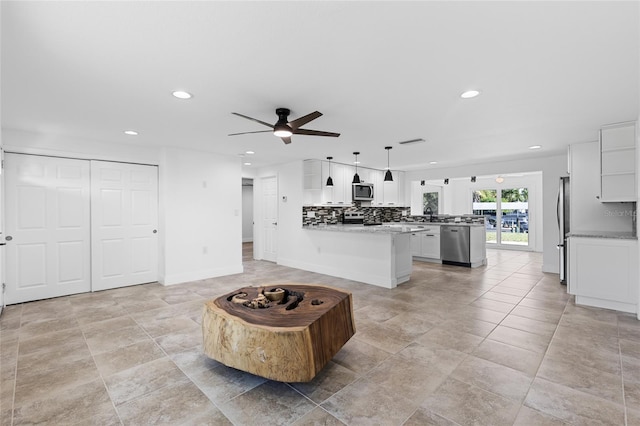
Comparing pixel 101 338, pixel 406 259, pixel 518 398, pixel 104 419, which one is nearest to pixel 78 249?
pixel 101 338

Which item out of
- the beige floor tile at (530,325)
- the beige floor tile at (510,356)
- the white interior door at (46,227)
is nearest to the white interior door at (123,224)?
the white interior door at (46,227)

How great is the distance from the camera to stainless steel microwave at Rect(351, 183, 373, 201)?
7059 millimetres

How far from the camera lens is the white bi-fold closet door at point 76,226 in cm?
412

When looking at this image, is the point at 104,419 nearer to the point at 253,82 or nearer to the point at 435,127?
the point at 253,82

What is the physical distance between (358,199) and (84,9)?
5.93 metres

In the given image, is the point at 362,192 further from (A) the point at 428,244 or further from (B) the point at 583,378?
(B) the point at 583,378

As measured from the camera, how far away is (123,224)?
16.2ft

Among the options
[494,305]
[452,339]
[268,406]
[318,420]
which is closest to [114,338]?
[268,406]

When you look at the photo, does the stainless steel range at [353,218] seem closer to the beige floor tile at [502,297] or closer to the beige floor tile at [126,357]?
the beige floor tile at [502,297]

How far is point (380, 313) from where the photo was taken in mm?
3672

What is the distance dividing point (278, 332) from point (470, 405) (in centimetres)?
131

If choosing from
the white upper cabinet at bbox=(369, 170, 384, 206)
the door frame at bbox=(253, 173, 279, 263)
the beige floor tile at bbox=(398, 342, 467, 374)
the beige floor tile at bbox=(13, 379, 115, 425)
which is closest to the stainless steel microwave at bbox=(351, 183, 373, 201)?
the white upper cabinet at bbox=(369, 170, 384, 206)

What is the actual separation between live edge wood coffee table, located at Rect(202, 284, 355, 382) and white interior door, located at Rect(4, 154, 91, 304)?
3399 mm

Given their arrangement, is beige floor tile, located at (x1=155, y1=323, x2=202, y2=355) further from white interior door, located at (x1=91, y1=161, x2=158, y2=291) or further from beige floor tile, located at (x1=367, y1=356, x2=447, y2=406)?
white interior door, located at (x1=91, y1=161, x2=158, y2=291)
